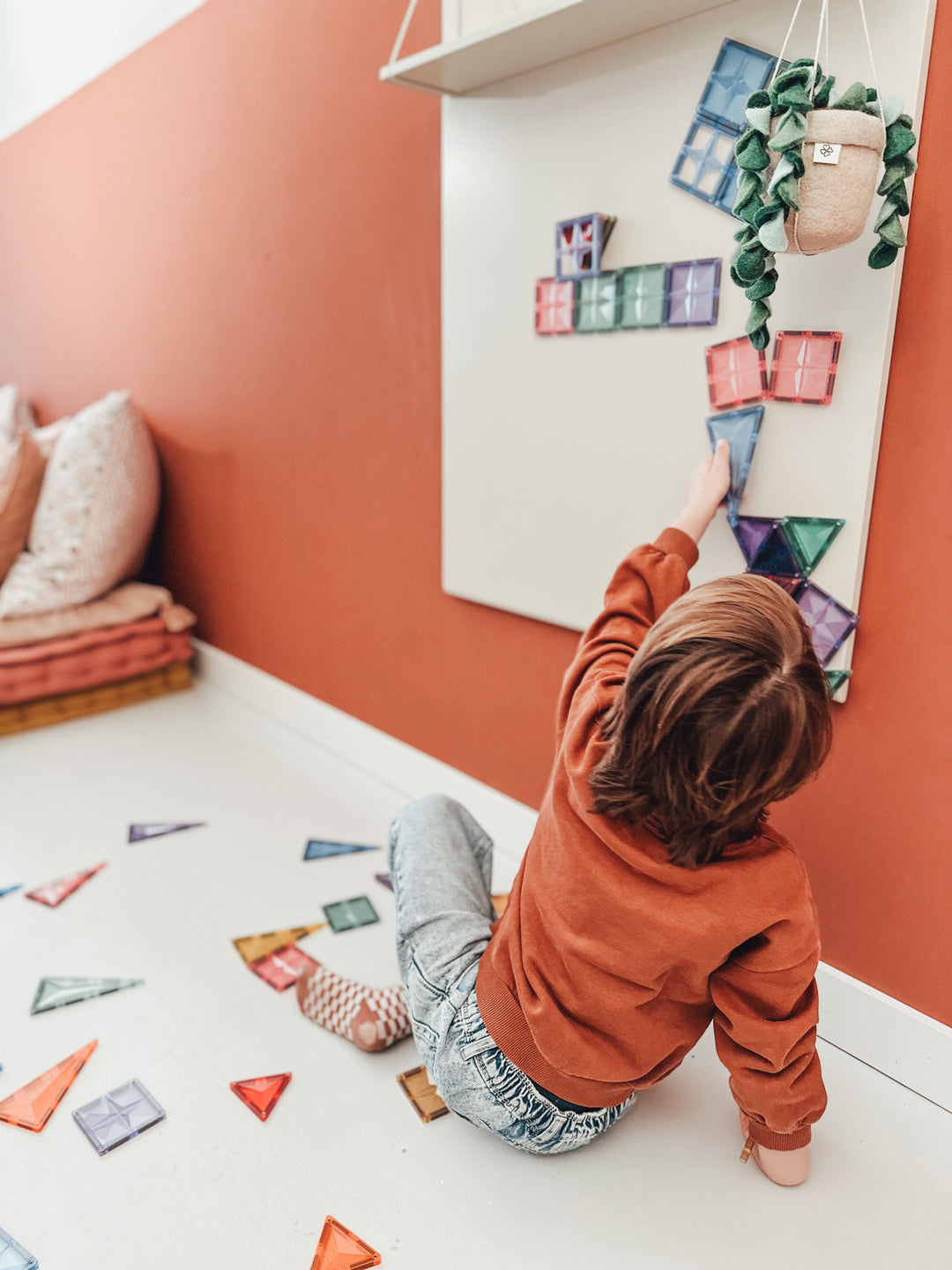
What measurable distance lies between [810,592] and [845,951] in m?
0.55

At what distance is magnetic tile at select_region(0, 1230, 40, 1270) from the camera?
107 cm

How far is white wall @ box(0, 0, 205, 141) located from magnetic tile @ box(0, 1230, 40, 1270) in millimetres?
2618

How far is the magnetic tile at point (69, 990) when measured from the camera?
149cm

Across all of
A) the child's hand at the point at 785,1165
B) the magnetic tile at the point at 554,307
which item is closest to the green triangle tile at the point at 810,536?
the magnetic tile at the point at 554,307

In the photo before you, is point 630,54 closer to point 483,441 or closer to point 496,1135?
point 483,441

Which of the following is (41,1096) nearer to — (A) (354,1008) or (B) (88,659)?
(A) (354,1008)

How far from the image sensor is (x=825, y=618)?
131 centimetres

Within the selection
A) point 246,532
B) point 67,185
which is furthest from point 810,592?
point 67,185

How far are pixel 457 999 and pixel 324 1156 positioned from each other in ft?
0.99

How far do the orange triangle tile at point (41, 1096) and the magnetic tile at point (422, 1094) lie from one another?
1.56ft

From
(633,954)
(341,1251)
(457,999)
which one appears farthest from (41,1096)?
(633,954)

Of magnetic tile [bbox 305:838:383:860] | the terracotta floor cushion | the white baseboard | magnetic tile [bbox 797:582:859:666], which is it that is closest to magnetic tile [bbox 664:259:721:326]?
magnetic tile [bbox 797:582:859:666]

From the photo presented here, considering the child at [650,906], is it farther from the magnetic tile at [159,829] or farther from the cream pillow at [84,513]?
the cream pillow at [84,513]

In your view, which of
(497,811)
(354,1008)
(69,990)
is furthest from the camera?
(497,811)
